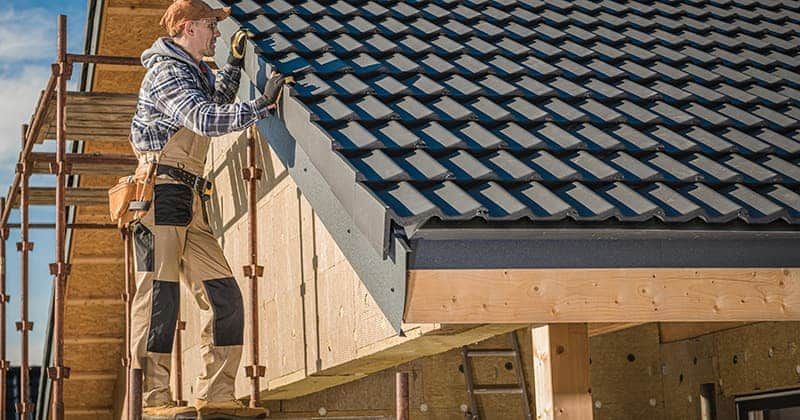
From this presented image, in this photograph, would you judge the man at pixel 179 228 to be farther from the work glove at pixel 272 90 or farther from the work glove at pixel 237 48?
the work glove at pixel 272 90

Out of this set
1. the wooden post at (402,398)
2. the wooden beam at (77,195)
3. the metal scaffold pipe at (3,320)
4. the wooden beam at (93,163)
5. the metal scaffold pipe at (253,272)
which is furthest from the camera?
the metal scaffold pipe at (3,320)

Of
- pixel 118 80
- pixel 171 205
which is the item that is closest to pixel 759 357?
pixel 171 205

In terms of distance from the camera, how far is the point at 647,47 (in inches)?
333

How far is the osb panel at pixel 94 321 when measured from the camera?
16.1 m

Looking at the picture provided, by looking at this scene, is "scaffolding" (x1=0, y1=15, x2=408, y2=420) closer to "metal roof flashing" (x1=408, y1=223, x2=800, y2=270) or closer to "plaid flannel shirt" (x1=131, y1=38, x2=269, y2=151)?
"plaid flannel shirt" (x1=131, y1=38, x2=269, y2=151)

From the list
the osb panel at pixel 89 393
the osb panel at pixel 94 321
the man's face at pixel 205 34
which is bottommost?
the osb panel at pixel 89 393

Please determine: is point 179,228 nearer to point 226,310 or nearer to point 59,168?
point 226,310

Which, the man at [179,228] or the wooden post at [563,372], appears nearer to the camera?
the wooden post at [563,372]

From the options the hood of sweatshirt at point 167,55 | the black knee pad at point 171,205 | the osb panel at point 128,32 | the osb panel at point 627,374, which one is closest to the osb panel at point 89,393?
the osb panel at point 128,32

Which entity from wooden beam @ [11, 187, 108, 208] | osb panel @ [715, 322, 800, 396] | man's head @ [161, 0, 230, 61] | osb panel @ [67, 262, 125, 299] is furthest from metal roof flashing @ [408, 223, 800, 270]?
osb panel @ [67, 262, 125, 299]

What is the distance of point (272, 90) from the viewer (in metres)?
6.93

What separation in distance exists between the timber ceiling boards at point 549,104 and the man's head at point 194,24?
9.5 inches

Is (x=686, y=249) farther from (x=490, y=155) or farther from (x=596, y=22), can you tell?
(x=596, y=22)

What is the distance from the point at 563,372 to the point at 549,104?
172 cm
